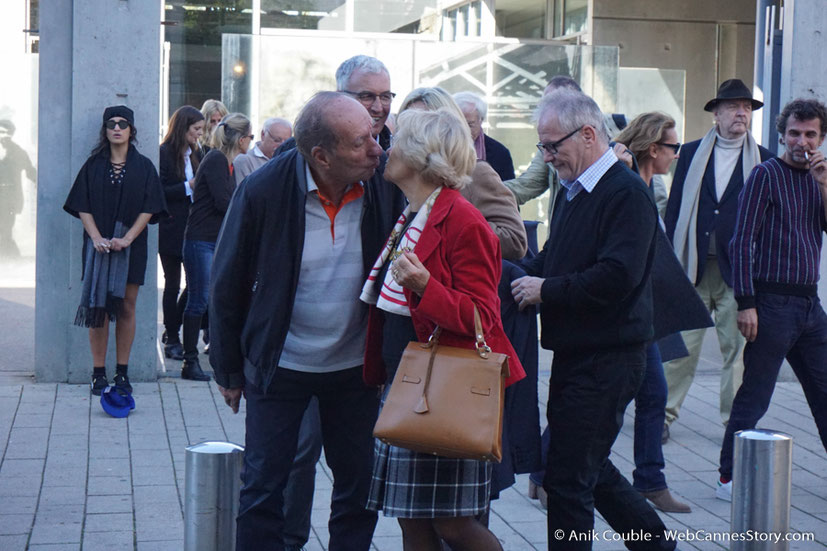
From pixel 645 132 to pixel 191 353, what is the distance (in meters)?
4.15

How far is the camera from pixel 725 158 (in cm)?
689

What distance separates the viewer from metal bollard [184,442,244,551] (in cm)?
357

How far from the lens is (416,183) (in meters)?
3.63

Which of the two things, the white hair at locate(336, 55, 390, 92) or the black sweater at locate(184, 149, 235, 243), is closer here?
the white hair at locate(336, 55, 390, 92)

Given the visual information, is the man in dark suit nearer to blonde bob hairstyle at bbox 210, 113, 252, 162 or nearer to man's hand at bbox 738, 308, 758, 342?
man's hand at bbox 738, 308, 758, 342

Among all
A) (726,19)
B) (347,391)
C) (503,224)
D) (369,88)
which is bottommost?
(347,391)

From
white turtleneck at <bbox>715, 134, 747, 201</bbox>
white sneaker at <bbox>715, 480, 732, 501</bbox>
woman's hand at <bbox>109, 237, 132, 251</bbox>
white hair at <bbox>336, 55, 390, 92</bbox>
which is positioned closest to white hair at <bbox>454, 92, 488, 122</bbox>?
white hair at <bbox>336, 55, 390, 92</bbox>

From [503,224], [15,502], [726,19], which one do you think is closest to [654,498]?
[503,224]

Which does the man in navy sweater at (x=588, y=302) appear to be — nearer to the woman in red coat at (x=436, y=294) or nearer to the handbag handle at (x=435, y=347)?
the woman in red coat at (x=436, y=294)

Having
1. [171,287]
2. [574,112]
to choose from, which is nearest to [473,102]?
[574,112]

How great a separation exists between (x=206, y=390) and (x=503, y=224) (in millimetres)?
4401

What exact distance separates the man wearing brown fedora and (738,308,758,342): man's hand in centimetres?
120

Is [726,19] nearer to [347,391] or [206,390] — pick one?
[206,390]

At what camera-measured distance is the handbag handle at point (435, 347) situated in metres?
3.36
